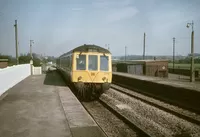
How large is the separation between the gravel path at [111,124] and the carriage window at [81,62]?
7.82ft

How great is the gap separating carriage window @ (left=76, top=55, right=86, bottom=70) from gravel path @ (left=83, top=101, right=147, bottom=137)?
7.82 feet

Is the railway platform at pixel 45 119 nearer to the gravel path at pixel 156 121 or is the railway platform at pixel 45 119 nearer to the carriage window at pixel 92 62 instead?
the gravel path at pixel 156 121

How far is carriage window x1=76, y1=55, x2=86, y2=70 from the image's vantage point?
522 inches

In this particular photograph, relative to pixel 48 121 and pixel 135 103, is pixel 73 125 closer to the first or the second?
pixel 48 121

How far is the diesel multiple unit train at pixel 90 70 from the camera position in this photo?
13.1 m

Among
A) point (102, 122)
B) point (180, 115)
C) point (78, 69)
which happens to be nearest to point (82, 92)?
point (78, 69)

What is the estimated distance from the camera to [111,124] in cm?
892

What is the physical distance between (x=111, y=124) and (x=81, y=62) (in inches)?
209

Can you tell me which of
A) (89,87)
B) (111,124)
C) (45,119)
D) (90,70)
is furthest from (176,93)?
(45,119)

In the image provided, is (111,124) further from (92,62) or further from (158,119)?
(92,62)

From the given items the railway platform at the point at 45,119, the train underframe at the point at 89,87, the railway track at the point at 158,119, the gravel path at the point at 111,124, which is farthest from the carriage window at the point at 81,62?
the railway track at the point at 158,119

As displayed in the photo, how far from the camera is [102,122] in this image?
924 centimetres

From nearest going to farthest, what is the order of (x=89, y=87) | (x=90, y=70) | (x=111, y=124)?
(x=111, y=124) < (x=90, y=70) < (x=89, y=87)

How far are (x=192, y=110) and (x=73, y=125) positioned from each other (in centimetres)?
661
